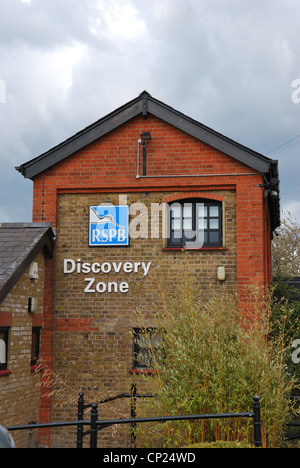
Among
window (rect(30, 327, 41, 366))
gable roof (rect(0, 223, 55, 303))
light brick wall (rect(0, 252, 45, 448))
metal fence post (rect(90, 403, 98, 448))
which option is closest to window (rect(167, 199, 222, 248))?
gable roof (rect(0, 223, 55, 303))

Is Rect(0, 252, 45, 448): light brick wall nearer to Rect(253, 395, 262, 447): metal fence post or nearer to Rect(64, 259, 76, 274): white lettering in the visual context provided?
Rect(64, 259, 76, 274): white lettering

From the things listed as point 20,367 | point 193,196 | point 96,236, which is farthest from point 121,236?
point 20,367

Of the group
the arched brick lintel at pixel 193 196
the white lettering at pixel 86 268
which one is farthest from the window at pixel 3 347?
the arched brick lintel at pixel 193 196

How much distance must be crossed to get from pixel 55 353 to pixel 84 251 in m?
2.28

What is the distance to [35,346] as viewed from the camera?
12.1 meters

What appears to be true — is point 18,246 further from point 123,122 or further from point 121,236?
point 123,122

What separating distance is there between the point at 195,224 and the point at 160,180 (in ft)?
4.06

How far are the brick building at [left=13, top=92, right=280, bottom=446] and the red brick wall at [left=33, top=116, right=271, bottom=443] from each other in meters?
0.02

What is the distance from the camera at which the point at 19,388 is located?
10.8 metres

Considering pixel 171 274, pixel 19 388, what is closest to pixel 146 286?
pixel 171 274

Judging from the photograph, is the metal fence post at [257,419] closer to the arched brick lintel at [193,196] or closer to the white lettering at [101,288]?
the white lettering at [101,288]

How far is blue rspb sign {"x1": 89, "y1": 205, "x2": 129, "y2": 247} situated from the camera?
41.0ft
